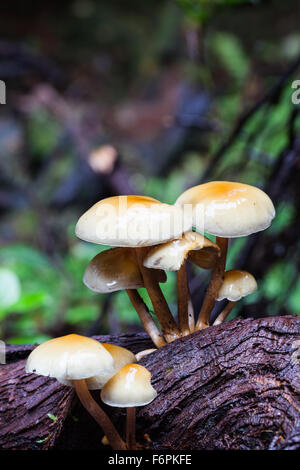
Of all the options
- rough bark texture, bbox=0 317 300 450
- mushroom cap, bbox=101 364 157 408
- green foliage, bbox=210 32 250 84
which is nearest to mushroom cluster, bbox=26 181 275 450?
mushroom cap, bbox=101 364 157 408

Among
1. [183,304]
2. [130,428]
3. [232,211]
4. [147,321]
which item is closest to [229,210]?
[232,211]

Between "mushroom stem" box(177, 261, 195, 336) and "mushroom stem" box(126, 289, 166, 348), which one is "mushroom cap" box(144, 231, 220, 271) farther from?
"mushroom stem" box(126, 289, 166, 348)

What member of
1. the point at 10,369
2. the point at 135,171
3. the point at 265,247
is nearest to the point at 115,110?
the point at 135,171

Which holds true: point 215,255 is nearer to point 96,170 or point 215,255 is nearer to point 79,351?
point 79,351

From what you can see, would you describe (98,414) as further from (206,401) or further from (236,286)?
(236,286)

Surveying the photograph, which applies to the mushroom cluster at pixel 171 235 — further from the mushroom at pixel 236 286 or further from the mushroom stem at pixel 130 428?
the mushroom stem at pixel 130 428
